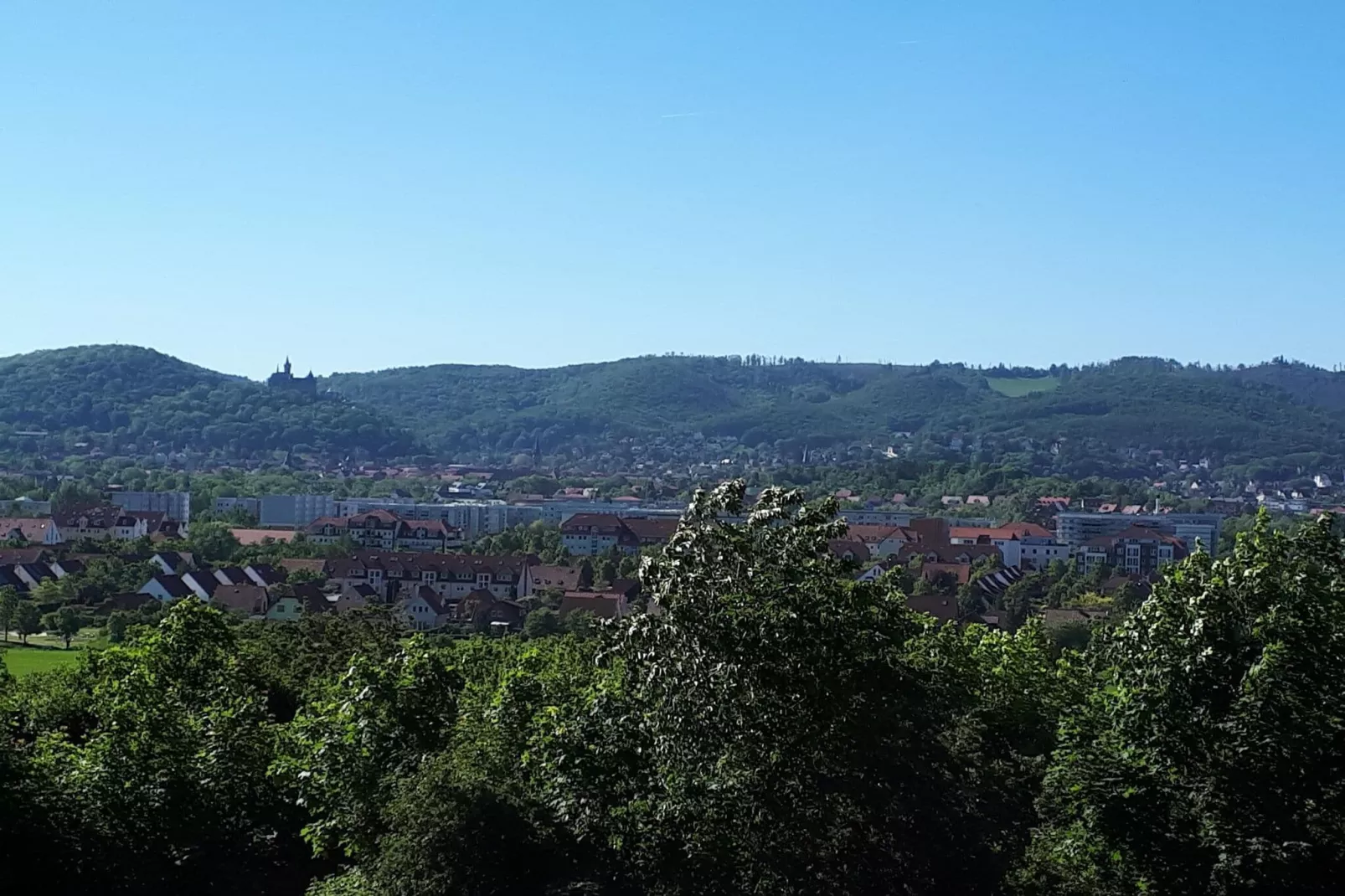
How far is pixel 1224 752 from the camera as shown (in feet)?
43.0

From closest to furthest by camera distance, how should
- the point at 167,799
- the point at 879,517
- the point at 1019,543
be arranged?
the point at 167,799, the point at 1019,543, the point at 879,517

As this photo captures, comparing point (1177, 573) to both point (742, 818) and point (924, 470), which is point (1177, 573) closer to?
point (742, 818)

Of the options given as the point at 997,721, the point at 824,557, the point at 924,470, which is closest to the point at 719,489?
the point at 824,557

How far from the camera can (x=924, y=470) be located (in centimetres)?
16475

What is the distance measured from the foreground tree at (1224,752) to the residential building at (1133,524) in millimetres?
93460

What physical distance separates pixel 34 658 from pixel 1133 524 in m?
81.1

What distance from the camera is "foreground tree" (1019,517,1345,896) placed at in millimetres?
12859

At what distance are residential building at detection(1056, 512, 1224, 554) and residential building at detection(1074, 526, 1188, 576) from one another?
6388 millimetres

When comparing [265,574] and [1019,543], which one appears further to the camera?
[1019,543]

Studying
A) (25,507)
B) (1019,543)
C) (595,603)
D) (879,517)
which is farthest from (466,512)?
(595,603)

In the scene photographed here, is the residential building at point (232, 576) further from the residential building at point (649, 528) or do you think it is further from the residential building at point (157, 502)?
the residential building at point (157, 502)

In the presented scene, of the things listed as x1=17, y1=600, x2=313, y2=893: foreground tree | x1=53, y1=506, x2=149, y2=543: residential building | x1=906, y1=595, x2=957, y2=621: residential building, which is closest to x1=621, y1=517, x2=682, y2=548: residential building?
x1=53, y1=506, x2=149, y2=543: residential building

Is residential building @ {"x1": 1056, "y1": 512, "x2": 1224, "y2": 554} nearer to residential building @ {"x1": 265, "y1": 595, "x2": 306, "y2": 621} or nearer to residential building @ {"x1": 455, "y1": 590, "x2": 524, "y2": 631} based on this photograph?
residential building @ {"x1": 455, "y1": 590, "x2": 524, "y2": 631}

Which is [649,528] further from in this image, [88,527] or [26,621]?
[26,621]
